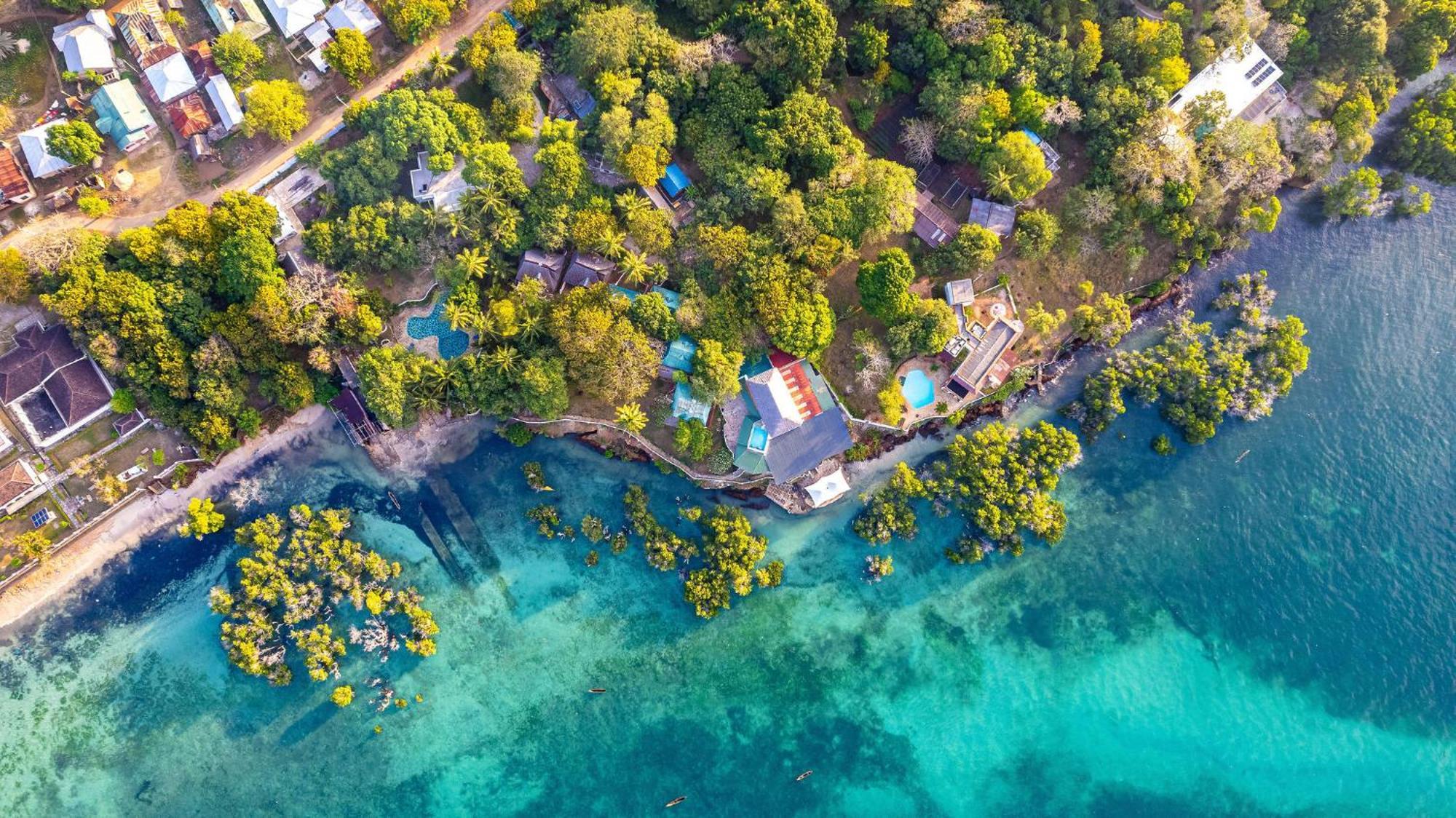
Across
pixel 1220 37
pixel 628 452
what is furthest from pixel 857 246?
pixel 1220 37

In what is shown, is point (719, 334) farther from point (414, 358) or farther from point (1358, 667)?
point (1358, 667)

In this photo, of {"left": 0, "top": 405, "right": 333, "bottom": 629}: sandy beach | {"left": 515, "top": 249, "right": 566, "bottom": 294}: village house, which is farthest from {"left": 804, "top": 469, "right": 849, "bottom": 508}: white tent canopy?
{"left": 0, "top": 405, "right": 333, "bottom": 629}: sandy beach

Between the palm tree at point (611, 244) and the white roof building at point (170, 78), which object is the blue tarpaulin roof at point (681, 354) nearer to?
the palm tree at point (611, 244)

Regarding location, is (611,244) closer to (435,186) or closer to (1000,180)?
(435,186)

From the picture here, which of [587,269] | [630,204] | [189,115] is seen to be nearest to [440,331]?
[587,269]

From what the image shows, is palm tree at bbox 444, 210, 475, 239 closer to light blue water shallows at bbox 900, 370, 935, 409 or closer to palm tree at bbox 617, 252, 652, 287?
palm tree at bbox 617, 252, 652, 287

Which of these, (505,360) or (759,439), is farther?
(759,439)

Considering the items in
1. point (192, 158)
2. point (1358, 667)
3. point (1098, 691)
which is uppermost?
A: point (192, 158)
